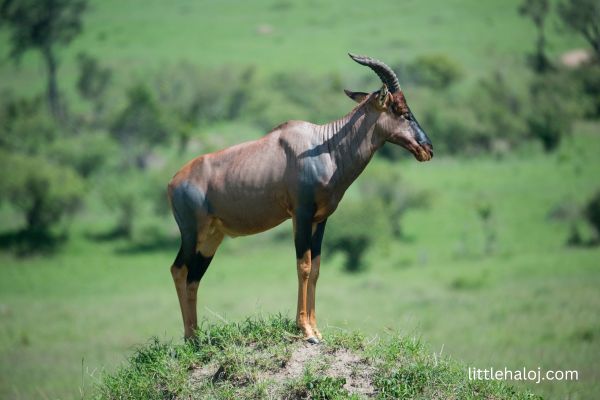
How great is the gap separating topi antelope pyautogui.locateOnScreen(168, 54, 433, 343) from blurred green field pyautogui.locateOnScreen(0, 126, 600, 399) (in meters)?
7.78

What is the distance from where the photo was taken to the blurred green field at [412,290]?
2792 centimetres

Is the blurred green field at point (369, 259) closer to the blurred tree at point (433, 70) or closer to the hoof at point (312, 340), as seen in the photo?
the hoof at point (312, 340)

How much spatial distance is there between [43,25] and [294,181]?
235ft

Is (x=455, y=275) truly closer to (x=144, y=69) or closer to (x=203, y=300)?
(x=203, y=300)

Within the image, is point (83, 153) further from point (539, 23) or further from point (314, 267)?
point (314, 267)

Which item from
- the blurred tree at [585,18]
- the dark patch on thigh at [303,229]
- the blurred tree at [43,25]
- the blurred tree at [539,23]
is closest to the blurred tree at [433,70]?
the blurred tree at [539,23]

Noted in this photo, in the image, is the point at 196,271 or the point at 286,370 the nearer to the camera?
the point at 286,370

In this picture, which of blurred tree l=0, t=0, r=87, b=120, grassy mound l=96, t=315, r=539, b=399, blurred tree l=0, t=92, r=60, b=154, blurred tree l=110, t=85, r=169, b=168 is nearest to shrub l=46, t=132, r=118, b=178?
blurred tree l=0, t=92, r=60, b=154

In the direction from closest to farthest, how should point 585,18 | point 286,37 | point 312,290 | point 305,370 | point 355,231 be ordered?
point 305,370
point 312,290
point 585,18
point 355,231
point 286,37

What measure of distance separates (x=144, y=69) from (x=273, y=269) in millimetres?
42304

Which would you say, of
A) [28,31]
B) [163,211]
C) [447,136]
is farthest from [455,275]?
[28,31]

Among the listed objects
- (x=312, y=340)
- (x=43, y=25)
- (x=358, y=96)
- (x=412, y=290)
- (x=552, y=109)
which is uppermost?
(x=358, y=96)

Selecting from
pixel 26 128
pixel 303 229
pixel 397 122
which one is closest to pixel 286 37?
pixel 26 128

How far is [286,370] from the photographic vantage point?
38.8 ft
